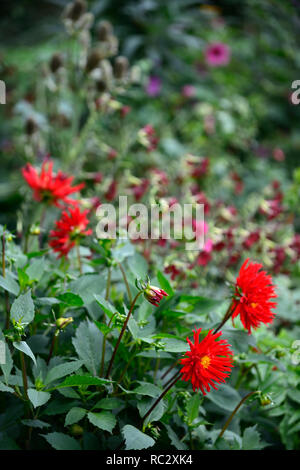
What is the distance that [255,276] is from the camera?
61 centimetres

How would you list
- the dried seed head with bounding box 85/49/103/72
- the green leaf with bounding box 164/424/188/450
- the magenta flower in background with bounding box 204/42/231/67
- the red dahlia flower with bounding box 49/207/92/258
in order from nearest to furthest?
the green leaf with bounding box 164/424/188/450, the red dahlia flower with bounding box 49/207/92/258, the dried seed head with bounding box 85/49/103/72, the magenta flower in background with bounding box 204/42/231/67

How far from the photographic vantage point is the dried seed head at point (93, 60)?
1.33m

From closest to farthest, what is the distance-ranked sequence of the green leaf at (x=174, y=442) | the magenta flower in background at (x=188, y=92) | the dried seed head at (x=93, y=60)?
the green leaf at (x=174, y=442), the dried seed head at (x=93, y=60), the magenta flower in background at (x=188, y=92)

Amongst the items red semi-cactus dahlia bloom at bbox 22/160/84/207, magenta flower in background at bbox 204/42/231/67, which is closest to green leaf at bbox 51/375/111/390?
red semi-cactus dahlia bloom at bbox 22/160/84/207

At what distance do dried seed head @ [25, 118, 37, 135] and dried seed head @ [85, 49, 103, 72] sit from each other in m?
0.22

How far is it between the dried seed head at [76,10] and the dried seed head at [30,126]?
13.9 inches

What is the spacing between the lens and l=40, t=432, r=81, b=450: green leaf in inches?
23.0

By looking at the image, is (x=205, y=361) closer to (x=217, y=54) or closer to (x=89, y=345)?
(x=89, y=345)

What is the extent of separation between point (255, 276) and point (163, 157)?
5.06 feet

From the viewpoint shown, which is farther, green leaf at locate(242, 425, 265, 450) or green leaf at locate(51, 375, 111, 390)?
green leaf at locate(242, 425, 265, 450)

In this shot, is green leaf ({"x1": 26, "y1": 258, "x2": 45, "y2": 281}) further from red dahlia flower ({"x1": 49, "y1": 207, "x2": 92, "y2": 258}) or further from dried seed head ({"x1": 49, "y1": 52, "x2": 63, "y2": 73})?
dried seed head ({"x1": 49, "y1": 52, "x2": 63, "y2": 73})

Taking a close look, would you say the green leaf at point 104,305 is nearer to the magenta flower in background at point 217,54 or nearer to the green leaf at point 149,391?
the green leaf at point 149,391

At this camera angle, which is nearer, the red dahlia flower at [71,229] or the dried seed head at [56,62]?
the red dahlia flower at [71,229]

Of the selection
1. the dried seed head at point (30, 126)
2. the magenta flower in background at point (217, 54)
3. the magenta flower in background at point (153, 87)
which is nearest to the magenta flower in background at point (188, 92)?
the magenta flower in background at point (153, 87)
